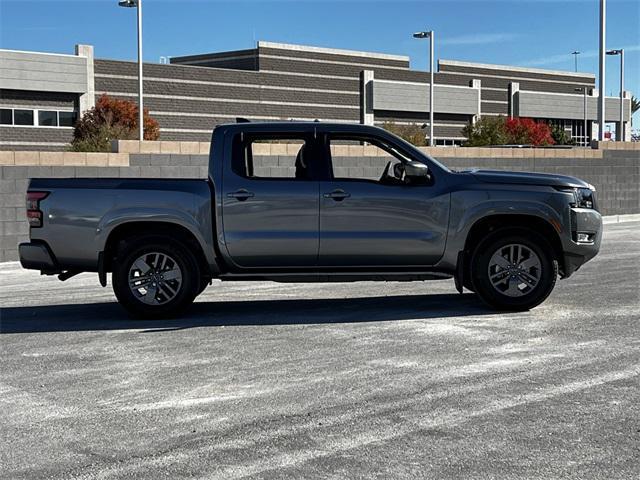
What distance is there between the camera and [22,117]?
57.8 metres

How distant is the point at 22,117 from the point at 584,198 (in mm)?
52495

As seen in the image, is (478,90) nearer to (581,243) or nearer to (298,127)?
(581,243)

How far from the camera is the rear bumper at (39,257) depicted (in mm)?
10086

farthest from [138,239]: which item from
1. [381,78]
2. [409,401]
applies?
[381,78]

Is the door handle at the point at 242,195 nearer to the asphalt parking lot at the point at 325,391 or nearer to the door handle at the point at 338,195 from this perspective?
the door handle at the point at 338,195

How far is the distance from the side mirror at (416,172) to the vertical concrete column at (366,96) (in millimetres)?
69853

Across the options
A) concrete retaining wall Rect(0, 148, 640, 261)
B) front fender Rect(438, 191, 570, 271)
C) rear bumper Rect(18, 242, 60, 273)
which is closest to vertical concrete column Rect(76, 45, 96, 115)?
concrete retaining wall Rect(0, 148, 640, 261)

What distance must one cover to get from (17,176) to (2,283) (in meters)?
3.45

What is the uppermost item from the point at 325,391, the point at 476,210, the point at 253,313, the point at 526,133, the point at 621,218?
the point at 526,133

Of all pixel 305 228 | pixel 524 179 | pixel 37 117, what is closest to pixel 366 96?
pixel 37 117

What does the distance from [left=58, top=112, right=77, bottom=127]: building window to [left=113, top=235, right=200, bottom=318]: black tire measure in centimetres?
5257

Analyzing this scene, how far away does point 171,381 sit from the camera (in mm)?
7301

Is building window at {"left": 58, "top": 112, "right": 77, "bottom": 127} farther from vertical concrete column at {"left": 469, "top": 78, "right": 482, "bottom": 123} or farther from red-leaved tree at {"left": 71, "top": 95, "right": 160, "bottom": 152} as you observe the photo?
vertical concrete column at {"left": 469, "top": 78, "right": 482, "bottom": 123}

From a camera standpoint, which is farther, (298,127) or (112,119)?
(112,119)
